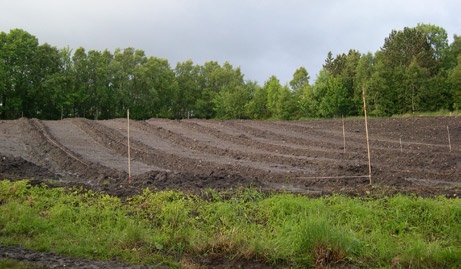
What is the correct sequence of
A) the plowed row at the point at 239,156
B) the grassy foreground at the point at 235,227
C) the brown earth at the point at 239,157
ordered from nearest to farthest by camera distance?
the grassy foreground at the point at 235,227 → the brown earth at the point at 239,157 → the plowed row at the point at 239,156

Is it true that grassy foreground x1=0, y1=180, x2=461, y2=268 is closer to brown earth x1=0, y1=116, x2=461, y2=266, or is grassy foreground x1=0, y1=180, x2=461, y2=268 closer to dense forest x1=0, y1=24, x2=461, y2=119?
brown earth x1=0, y1=116, x2=461, y2=266

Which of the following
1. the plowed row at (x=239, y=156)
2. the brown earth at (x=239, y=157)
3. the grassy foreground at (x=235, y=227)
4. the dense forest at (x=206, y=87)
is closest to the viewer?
the grassy foreground at (x=235, y=227)

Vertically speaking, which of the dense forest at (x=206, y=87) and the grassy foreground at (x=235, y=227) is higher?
the dense forest at (x=206, y=87)

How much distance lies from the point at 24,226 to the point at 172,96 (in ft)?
193

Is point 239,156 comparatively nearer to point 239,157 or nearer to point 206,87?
point 239,157

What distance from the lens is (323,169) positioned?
16719 mm

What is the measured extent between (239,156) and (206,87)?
5226 centimetres

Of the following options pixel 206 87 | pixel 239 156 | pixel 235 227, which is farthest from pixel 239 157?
pixel 206 87

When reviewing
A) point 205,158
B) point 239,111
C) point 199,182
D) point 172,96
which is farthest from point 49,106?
point 199,182

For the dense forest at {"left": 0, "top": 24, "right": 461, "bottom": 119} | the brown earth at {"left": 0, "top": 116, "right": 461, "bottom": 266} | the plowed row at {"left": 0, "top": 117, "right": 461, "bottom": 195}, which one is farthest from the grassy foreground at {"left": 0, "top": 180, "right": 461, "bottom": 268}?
the dense forest at {"left": 0, "top": 24, "right": 461, "bottom": 119}

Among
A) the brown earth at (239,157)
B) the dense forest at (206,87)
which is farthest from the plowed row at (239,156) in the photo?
the dense forest at (206,87)

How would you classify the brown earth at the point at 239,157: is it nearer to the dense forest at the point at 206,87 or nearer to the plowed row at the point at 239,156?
the plowed row at the point at 239,156

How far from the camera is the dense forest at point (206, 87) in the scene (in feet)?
166

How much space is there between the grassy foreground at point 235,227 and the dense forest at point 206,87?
142ft
